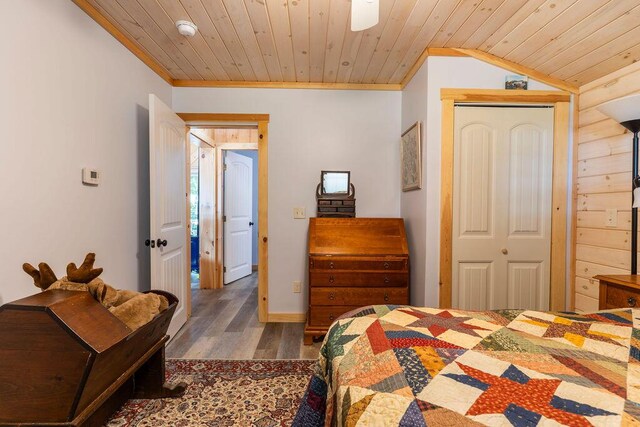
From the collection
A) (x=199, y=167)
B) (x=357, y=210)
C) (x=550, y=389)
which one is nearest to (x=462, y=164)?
(x=357, y=210)

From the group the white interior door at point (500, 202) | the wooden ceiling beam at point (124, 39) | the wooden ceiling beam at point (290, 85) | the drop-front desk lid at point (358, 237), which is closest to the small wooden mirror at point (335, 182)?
the drop-front desk lid at point (358, 237)

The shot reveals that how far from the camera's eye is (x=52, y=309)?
112cm

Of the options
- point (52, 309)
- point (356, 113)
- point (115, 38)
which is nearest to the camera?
point (52, 309)

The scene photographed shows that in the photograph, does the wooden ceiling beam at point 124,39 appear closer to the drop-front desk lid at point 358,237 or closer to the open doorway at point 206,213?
the open doorway at point 206,213

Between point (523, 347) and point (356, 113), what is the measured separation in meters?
2.52

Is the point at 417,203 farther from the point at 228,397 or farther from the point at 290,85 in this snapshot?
the point at 228,397

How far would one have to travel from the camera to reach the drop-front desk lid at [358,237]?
2566mm

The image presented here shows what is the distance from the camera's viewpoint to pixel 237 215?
4734 millimetres

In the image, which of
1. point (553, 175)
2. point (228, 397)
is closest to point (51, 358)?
point (228, 397)

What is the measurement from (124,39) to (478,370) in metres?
2.80

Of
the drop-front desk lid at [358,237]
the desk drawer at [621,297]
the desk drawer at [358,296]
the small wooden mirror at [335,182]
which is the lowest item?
the desk drawer at [358,296]

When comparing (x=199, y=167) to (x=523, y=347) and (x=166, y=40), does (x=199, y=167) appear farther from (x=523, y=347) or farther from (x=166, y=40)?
(x=523, y=347)

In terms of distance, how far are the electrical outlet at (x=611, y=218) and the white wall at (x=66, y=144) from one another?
3.43m

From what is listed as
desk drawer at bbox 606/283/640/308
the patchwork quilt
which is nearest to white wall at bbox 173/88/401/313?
desk drawer at bbox 606/283/640/308
